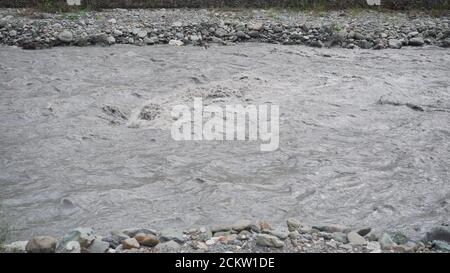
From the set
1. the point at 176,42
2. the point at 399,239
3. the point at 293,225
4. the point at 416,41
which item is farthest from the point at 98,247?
the point at 416,41

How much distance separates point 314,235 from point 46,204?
2.98 m

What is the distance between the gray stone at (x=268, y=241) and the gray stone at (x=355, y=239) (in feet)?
1.97

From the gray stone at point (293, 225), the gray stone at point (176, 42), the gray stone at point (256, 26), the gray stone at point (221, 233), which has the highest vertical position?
the gray stone at point (256, 26)

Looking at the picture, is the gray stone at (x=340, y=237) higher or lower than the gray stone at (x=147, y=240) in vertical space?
lower

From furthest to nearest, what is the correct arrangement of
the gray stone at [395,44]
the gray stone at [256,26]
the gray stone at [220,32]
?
the gray stone at [256,26]
the gray stone at [220,32]
the gray stone at [395,44]

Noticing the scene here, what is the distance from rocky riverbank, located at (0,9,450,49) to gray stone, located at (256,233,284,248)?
9.55 metres

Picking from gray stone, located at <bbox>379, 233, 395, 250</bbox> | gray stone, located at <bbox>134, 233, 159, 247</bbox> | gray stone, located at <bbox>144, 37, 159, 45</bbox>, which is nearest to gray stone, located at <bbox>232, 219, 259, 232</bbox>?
gray stone, located at <bbox>134, 233, 159, 247</bbox>

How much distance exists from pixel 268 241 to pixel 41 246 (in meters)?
1.78

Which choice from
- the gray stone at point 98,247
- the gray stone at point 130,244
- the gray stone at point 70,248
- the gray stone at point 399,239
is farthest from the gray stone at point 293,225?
the gray stone at point 70,248

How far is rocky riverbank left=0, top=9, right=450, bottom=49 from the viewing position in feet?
43.1

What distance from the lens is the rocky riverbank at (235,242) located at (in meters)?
4.15

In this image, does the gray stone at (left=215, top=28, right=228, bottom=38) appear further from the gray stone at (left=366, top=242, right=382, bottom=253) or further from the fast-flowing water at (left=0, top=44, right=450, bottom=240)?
the gray stone at (left=366, top=242, right=382, bottom=253)

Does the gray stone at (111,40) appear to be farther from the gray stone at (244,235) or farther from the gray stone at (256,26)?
the gray stone at (244,235)
